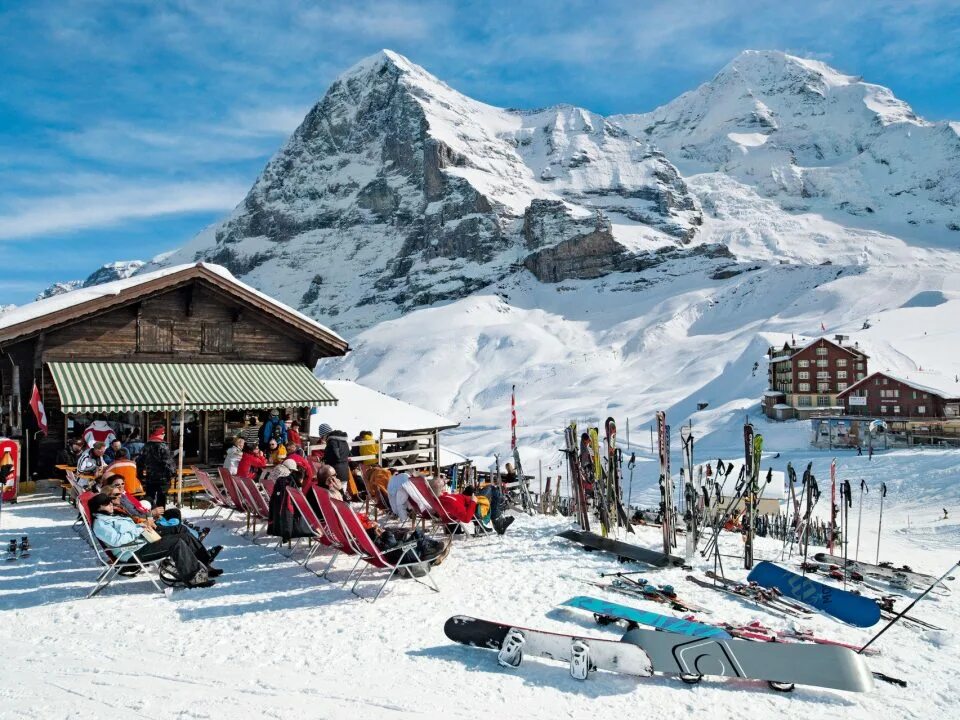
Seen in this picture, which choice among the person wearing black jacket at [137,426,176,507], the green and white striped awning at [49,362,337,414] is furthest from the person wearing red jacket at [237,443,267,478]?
the green and white striped awning at [49,362,337,414]

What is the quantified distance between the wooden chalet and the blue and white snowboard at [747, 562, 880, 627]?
32.2 ft

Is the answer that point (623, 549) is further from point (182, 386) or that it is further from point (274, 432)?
point (182, 386)

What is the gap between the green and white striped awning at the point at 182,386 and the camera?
39.8ft

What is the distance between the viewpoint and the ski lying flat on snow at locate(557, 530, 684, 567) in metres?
8.82

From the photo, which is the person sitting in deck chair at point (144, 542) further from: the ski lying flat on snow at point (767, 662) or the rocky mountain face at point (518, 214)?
the rocky mountain face at point (518, 214)

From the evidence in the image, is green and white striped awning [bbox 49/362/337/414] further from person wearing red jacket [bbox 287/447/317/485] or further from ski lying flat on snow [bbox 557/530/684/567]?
ski lying flat on snow [bbox 557/530/684/567]

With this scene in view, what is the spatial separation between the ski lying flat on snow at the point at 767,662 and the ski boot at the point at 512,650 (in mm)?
995

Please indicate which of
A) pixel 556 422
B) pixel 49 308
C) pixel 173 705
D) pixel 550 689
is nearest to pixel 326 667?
pixel 173 705

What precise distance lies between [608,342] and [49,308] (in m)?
83.2

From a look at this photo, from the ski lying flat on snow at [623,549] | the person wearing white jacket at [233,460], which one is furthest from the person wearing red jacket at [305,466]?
the ski lying flat on snow at [623,549]

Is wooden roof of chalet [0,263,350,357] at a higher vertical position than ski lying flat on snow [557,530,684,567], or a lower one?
higher

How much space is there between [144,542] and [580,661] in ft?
15.0

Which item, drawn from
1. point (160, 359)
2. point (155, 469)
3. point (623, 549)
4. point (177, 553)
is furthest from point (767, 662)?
point (160, 359)

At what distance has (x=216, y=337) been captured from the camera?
14.6 meters
